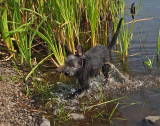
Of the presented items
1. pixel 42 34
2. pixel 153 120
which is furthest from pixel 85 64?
pixel 153 120

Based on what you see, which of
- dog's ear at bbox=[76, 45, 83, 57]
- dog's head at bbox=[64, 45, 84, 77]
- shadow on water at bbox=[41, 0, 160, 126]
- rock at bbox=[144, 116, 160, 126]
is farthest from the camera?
dog's head at bbox=[64, 45, 84, 77]

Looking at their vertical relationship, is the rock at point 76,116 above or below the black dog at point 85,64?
below

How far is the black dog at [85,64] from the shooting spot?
391 centimetres

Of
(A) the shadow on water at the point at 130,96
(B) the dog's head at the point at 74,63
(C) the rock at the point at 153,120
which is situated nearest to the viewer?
(C) the rock at the point at 153,120

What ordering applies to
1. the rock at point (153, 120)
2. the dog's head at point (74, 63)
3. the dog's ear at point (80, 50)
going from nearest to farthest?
the rock at point (153, 120) → the dog's ear at point (80, 50) → the dog's head at point (74, 63)

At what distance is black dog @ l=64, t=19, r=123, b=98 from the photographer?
391cm

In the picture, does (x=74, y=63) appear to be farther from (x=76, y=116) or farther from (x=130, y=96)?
(x=130, y=96)

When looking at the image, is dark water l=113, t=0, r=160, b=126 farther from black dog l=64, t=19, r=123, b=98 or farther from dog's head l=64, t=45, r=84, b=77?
dog's head l=64, t=45, r=84, b=77

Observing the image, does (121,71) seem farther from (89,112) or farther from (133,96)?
(89,112)

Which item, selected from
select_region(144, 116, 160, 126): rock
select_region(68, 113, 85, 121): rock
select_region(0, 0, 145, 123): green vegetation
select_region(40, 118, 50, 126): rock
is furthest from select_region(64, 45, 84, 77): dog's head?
select_region(144, 116, 160, 126): rock

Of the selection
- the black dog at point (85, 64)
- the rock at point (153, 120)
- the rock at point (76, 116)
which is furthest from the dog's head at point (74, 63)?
the rock at point (153, 120)

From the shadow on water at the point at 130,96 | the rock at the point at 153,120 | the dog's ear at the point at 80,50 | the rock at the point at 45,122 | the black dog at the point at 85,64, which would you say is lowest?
the shadow on water at the point at 130,96

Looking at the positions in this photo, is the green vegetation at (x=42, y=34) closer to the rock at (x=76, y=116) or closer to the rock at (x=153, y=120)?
the rock at (x=76, y=116)

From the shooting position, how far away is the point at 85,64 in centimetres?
409
